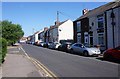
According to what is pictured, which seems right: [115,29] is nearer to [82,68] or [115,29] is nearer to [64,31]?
[82,68]

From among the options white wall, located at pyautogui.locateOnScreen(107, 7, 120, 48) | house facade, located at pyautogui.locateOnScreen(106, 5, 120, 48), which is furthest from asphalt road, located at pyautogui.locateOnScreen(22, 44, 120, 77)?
house facade, located at pyautogui.locateOnScreen(106, 5, 120, 48)

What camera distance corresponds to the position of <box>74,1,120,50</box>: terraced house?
105ft

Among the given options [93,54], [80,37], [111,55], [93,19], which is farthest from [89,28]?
[111,55]

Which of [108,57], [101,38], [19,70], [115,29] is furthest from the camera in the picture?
[101,38]

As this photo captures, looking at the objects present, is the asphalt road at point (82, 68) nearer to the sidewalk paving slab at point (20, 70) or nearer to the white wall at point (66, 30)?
the sidewalk paving slab at point (20, 70)

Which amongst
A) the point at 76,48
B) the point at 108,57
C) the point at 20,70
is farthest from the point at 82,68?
the point at 76,48

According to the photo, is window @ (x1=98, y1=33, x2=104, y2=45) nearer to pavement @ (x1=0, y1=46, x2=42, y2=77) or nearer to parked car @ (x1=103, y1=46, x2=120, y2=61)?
parked car @ (x1=103, y1=46, x2=120, y2=61)

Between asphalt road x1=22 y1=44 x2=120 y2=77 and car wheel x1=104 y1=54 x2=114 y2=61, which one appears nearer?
asphalt road x1=22 y1=44 x2=120 y2=77

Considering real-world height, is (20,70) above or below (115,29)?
below

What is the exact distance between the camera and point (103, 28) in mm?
35406

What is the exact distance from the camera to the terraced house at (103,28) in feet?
105

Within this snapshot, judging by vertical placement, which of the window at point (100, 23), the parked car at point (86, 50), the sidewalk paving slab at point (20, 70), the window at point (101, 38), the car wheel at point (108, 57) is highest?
the window at point (100, 23)

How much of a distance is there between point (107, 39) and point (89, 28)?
696cm

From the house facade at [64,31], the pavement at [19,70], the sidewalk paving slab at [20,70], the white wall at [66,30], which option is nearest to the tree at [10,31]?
the house facade at [64,31]
